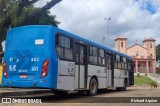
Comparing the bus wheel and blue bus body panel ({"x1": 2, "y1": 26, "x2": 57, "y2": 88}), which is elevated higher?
blue bus body panel ({"x1": 2, "y1": 26, "x2": 57, "y2": 88})

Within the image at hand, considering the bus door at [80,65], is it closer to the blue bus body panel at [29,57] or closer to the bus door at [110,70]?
the blue bus body panel at [29,57]

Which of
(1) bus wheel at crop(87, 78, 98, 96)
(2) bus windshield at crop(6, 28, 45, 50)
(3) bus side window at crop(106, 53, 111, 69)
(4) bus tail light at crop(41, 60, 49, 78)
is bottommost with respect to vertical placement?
(1) bus wheel at crop(87, 78, 98, 96)

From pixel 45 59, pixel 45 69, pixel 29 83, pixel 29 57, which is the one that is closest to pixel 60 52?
pixel 45 59

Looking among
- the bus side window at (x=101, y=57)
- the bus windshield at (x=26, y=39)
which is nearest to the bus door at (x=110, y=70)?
the bus side window at (x=101, y=57)

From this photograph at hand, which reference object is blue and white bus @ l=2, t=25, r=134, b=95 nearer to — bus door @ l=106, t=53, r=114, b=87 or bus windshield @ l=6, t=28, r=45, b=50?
bus windshield @ l=6, t=28, r=45, b=50

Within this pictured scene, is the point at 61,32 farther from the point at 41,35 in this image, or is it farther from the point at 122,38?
the point at 122,38

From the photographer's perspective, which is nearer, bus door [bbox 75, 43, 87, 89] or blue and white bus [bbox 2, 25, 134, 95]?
blue and white bus [bbox 2, 25, 134, 95]

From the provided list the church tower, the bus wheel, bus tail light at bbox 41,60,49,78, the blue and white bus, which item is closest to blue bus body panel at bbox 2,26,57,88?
the blue and white bus

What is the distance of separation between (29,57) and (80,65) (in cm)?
298

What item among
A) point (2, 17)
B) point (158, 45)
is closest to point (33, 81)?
point (2, 17)

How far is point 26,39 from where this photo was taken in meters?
13.7

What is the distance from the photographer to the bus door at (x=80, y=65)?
1518 centimetres

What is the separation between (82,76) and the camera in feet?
51.8

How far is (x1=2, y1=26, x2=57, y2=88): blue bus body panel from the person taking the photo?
1297cm
